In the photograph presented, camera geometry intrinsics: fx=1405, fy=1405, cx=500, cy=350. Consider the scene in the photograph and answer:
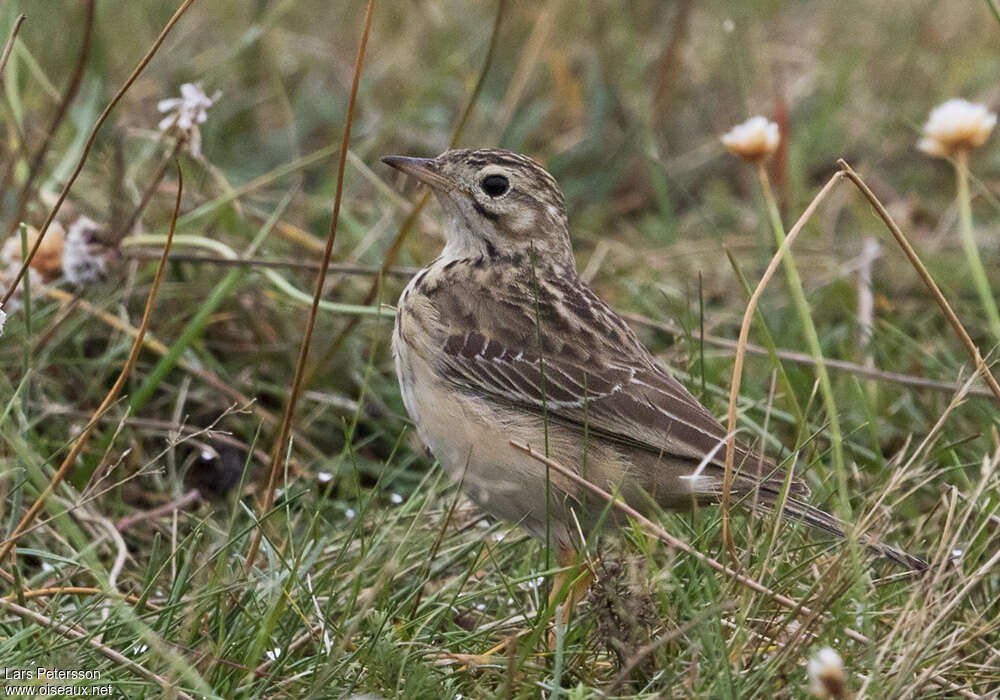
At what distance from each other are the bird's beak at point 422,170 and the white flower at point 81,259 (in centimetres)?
136

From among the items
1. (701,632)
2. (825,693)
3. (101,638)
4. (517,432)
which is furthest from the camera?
(517,432)

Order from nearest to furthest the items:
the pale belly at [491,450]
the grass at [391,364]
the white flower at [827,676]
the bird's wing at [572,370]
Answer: the white flower at [827,676] → the grass at [391,364] → the pale belly at [491,450] → the bird's wing at [572,370]

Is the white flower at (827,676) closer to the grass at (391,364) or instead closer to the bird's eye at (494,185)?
the grass at (391,364)

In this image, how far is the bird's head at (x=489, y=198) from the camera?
5441 mm

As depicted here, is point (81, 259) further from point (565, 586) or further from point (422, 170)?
point (565, 586)

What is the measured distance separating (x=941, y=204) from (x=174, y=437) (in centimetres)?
576

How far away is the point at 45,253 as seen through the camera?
5777 millimetres

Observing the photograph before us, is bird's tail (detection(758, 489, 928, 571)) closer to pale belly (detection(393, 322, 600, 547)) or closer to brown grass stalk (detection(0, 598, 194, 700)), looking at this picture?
pale belly (detection(393, 322, 600, 547))

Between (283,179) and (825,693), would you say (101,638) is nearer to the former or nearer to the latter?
(825,693)

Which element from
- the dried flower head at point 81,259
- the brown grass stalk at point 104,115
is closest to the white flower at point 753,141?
the brown grass stalk at point 104,115

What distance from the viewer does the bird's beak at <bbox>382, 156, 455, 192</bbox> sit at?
17.6 ft

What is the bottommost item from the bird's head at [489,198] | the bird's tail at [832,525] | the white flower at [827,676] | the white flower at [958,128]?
the bird's tail at [832,525]

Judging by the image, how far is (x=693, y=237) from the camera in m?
8.18

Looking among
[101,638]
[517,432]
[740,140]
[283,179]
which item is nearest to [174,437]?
[101,638]
